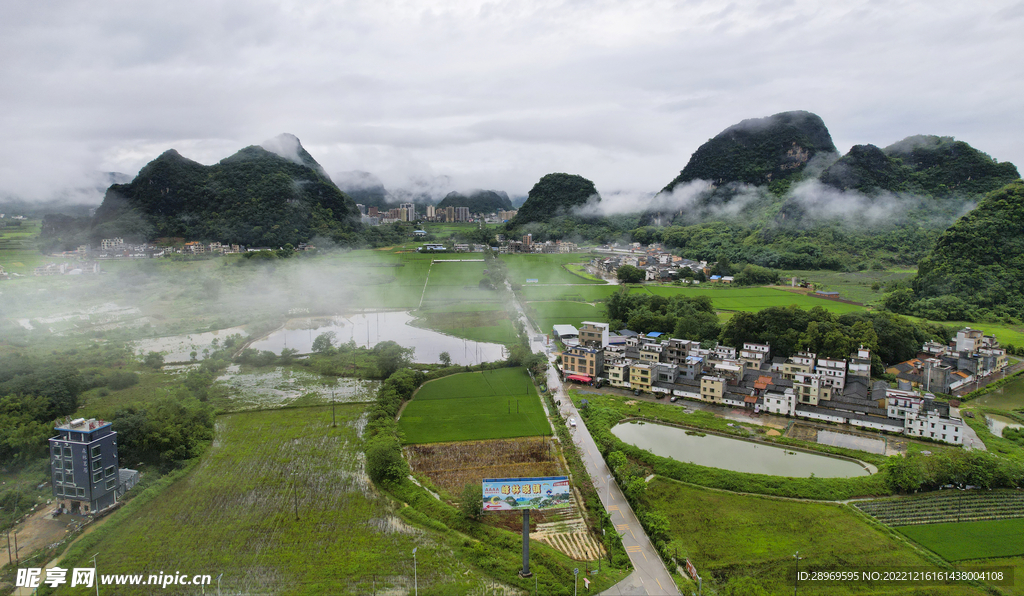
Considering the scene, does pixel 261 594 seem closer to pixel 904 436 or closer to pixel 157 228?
pixel 904 436

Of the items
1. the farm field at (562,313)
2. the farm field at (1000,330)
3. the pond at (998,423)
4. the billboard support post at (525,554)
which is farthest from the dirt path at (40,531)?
the farm field at (1000,330)

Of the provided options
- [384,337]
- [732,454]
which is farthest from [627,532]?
[384,337]

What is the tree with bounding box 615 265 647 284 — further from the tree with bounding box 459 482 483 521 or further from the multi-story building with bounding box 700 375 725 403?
the tree with bounding box 459 482 483 521

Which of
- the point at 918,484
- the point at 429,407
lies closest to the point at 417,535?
the point at 429,407

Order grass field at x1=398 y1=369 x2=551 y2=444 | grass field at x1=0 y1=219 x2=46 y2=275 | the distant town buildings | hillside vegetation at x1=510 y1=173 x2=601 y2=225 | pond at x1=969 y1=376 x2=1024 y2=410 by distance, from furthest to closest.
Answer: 1. hillside vegetation at x1=510 y1=173 x2=601 y2=225
2. grass field at x1=0 y1=219 x2=46 y2=275
3. pond at x1=969 y1=376 x2=1024 y2=410
4. the distant town buildings
5. grass field at x1=398 y1=369 x2=551 y2=444

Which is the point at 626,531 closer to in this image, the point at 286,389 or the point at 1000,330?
the point at 286,389

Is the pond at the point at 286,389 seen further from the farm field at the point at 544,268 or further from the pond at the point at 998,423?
the farm field at the point at 544,268

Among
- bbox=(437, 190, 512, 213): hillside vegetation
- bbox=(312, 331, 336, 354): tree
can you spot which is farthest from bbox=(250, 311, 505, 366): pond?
bbox=(437, 190, 512, 213): hillside vegetation
